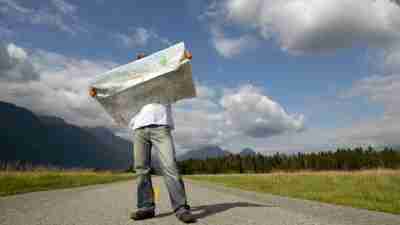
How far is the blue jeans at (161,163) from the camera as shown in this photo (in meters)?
4.28

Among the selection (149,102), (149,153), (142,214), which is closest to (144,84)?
(149,102)

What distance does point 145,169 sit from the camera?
14.8ft

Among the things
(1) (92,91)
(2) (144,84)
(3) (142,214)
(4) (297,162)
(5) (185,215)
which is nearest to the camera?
(5) (185,215)

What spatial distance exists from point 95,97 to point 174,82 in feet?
3.82

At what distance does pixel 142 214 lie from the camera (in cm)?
427

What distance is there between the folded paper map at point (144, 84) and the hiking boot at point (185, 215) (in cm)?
147

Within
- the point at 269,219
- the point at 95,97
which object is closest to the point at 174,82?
the point at 95,97

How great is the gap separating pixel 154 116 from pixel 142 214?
1.29 metres

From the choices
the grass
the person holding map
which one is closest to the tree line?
the grass

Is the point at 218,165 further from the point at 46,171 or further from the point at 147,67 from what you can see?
A: the point at 147,67

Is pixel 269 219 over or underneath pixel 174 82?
underneath

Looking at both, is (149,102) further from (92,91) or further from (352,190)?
(352,190)

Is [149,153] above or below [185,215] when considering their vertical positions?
above

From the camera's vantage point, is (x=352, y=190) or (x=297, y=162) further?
(x=297, y=162)
